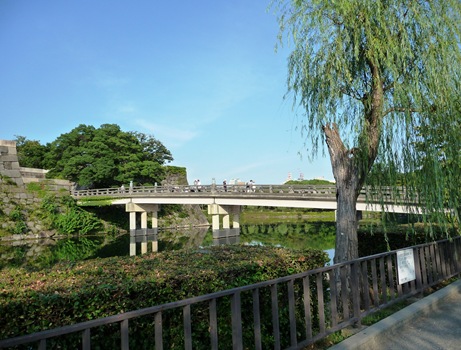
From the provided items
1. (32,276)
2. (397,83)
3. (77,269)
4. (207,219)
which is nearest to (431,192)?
(397,83)

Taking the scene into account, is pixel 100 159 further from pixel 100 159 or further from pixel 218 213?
pixel 218 213

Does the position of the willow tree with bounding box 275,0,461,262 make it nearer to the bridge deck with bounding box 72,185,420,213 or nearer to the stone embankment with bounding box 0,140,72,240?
the bridge deck with bounding box 72,185,420,213

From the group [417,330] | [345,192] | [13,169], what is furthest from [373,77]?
[13,169]

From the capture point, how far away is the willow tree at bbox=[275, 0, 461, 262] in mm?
6473

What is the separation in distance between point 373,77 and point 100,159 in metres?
42.1

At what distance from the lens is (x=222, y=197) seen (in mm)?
36438

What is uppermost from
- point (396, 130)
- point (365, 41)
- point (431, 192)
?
point (365, 41)

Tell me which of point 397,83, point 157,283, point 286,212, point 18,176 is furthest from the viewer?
point 286,212

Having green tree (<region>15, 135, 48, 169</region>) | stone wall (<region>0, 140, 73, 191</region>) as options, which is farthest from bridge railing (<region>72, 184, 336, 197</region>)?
green tree (<region>15, 135, 48, 169</region>)

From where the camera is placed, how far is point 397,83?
21.0 ft

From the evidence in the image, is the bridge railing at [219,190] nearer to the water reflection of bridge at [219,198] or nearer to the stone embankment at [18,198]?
the water reflection of bridge at [219,198]

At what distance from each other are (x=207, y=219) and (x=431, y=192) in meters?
49.5

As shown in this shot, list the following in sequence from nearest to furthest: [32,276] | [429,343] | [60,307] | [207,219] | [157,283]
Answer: [60,307], [157,283], [32,276], [429,343], [207,219]

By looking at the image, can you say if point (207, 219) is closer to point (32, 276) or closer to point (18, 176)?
point (18, 176)
